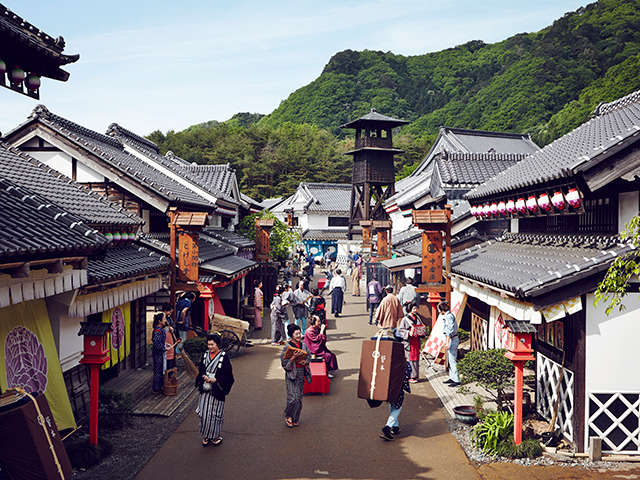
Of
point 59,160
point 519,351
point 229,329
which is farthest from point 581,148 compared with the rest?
point 59,160

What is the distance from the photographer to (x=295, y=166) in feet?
227

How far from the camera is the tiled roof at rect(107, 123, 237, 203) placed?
2266cm

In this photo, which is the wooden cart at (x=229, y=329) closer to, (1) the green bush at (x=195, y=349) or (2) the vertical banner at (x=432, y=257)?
(1) the green bush at (x=195, y=349)

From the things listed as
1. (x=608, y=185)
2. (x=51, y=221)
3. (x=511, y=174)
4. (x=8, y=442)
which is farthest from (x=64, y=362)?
(x=511, y=174)

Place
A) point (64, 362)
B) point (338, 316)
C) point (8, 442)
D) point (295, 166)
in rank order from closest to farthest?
point (8, 442) < point (64, 362) < point (338, 316) < point (295, 166)

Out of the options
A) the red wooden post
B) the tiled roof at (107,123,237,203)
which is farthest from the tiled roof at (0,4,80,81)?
the tiled roof at (107,123,237,203)

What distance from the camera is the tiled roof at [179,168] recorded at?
22.7 meters

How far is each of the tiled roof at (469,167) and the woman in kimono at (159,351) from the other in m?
13.9

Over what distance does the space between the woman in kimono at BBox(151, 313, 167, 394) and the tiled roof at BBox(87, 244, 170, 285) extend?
1.15 metres

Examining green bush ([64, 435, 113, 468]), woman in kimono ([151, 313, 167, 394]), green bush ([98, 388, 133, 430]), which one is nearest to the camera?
green bush ([64, 435, 113, 468])

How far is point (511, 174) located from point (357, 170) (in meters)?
27.0

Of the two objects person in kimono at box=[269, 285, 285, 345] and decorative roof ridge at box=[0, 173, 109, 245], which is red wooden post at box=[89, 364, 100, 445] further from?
person in kimono at box=[269, 285, 285, 345]

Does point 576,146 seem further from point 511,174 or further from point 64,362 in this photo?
point 64,362

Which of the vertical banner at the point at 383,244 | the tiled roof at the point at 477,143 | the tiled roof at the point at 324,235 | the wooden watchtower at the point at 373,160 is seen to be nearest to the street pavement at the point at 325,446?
the vertical banner at the point at 383,244
